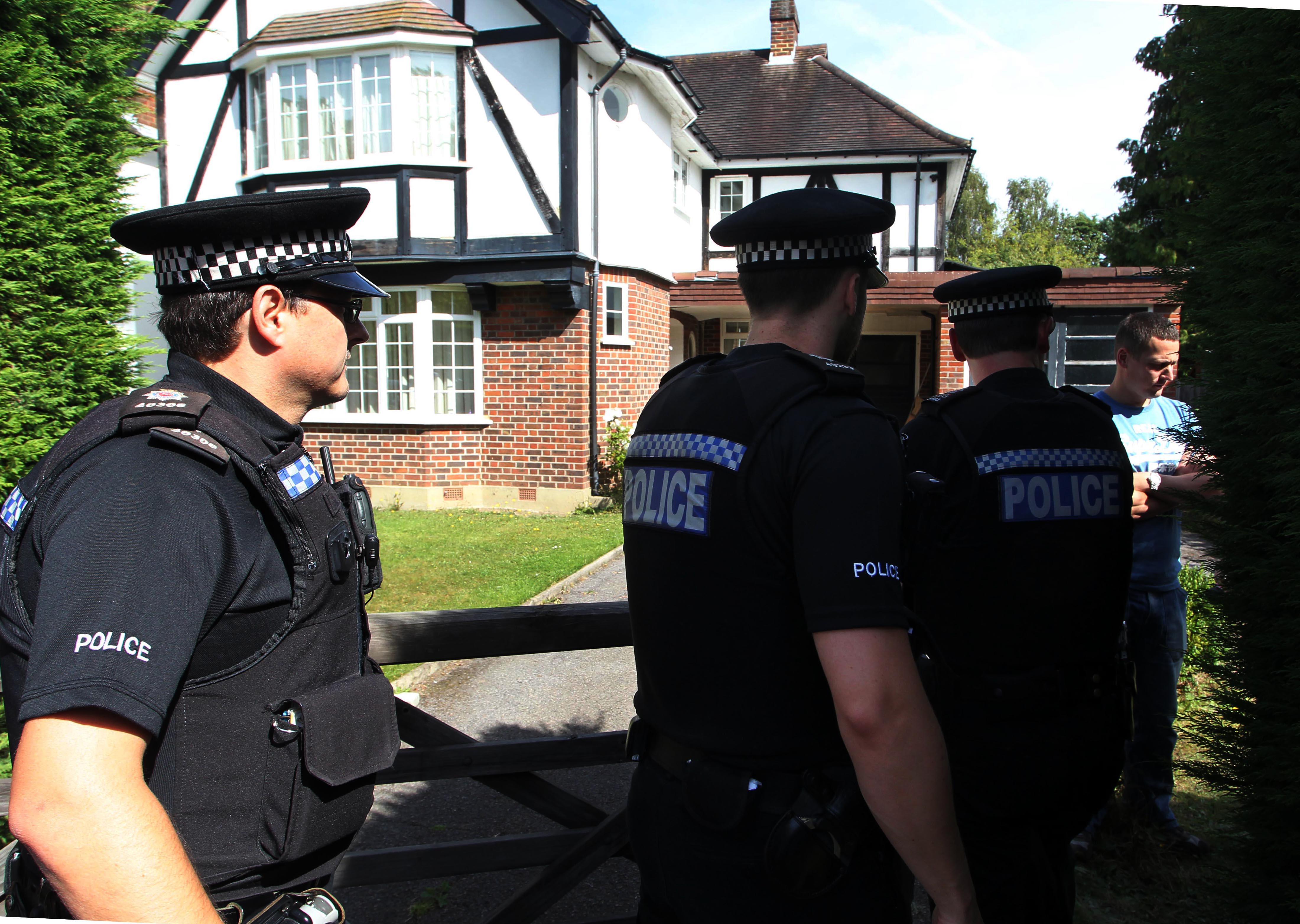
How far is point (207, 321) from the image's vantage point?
162 cm

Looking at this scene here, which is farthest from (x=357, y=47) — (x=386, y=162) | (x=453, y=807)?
(x=453, y=807)

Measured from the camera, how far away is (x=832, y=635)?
4.71 feet

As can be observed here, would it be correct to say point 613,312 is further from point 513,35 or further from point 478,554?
point 478,554

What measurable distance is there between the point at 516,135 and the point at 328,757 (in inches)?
443

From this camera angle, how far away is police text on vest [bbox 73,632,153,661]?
Result: 1.20 metres

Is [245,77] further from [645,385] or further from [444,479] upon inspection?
[645,385]

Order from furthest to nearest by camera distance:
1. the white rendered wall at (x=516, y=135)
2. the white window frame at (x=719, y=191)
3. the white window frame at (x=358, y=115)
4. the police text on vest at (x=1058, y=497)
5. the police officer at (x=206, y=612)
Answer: the white window frame at (x=719, y=191)
the white rendered wall at (x=516, y=135)
the white window frame at (x=358, y=115)
the police text on vest at (x=1058, y=497)
the police officer at (x=206, y=612)

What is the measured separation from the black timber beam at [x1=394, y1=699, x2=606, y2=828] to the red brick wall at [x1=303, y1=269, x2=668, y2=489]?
361 inches

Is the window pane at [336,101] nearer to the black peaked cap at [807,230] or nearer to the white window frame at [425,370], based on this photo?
the white window frame at [425,370]

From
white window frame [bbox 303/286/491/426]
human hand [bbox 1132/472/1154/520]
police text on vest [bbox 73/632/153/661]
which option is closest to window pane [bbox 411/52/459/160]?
white window frame [bbox 303/286/491/426]

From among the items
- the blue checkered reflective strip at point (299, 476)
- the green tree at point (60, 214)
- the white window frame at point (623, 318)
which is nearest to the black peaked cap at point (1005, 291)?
the blue checkered reflective strip at point (299, 476)

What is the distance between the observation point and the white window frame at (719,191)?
17906 mm

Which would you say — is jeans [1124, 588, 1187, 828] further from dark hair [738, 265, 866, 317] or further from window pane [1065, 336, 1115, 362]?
window pane [1065, 336, 1115, 362]

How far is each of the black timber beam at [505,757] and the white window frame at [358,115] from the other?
33.8ft
